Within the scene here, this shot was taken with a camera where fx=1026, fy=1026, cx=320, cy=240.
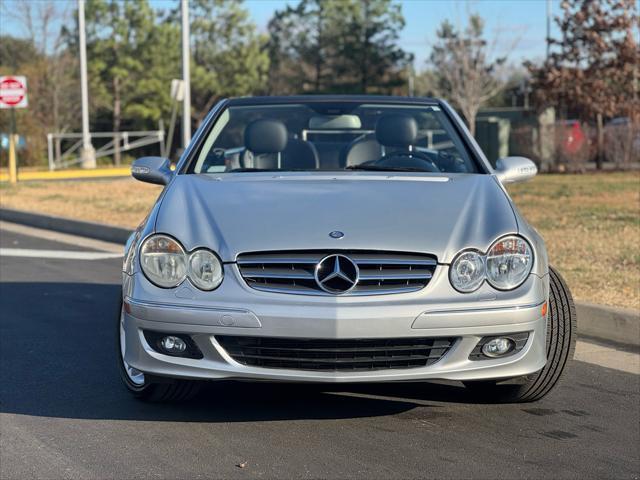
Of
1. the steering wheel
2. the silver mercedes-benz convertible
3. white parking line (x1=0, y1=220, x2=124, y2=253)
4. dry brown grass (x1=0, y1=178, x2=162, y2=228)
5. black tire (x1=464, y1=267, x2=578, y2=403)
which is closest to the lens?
the silver mercedes-benz convertible

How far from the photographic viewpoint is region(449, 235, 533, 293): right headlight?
13.7 ft

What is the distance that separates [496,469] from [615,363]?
84.0 inches

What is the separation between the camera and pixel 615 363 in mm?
5809

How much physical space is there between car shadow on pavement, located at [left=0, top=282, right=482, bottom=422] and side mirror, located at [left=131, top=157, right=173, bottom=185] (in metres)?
1.05

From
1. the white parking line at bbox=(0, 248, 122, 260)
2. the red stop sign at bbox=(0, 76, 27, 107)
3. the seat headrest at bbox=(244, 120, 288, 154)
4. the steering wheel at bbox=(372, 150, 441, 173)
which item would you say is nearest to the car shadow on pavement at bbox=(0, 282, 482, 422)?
the steering wheel at bbox=(372, 150, 441, 173)

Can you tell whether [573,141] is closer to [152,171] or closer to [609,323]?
[609,323]

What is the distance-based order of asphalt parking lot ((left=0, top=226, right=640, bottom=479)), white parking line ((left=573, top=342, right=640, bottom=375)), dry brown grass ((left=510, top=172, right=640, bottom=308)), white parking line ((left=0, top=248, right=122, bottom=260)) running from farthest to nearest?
white parking line ((left=0, top=248, right=122, bottom=260)) → dry brown grass ((left=510, top=172, right=640, bottom=308)) → white parking line ((left=573, top=342, right=640, bottom=375)) → asphalt parking lot ((left=0, top=226, right=640, bottom=479))

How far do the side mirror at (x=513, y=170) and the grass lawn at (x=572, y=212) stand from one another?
5.72 ft

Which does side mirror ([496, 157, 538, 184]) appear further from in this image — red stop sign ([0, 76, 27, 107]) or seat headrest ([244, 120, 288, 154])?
red stop sign ([0, 76, 27, 107])

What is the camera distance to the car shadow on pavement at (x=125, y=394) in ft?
15.4

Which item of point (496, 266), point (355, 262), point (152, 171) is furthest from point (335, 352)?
point (152, 171)

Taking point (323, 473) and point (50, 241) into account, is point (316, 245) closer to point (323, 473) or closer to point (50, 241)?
point (323, 473)

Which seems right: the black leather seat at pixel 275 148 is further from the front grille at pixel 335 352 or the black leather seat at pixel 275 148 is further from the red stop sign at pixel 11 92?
the red stop sign at pixel 11 92

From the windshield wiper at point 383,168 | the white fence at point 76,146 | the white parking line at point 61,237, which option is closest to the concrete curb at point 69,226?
the white parking line at point 61,237
